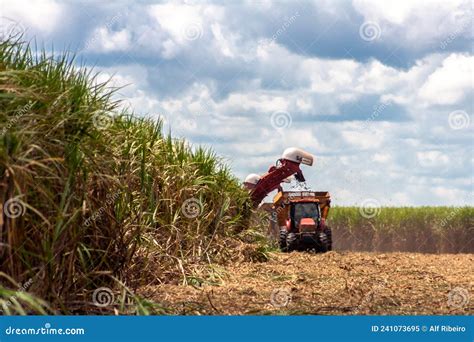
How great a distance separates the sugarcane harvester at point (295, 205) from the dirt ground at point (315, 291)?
9.64 feet

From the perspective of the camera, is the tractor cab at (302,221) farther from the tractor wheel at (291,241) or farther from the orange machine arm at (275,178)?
the orange machine arm at (275,178)

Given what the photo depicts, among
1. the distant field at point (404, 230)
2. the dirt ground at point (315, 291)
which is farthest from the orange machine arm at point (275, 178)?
the distant field at point (404, 230)

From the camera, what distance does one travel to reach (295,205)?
49.5ft

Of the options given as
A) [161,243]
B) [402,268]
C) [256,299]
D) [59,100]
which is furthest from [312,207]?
[59,100]

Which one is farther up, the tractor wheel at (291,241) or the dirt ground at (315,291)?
the tractor wheel at (291,241)

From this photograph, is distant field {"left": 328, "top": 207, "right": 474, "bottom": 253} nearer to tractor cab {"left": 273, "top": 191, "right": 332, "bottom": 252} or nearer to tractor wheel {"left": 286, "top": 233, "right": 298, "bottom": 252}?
tractor cab {"left": 273, "top": 191, "right": 332, "bottom": 252}

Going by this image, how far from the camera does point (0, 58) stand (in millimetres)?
5691

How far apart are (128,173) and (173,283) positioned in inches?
61.2

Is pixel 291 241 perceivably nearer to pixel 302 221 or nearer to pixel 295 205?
pixel 302 221

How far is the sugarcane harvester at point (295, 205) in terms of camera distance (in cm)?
1281

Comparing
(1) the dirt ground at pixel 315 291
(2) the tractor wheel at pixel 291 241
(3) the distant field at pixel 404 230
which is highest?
(3) the distant field at pixel 404 230

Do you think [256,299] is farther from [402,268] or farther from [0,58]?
[402,268]

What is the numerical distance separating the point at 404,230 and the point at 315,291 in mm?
16270

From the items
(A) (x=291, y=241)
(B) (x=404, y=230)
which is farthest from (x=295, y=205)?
(B) (x=404, y=230)
